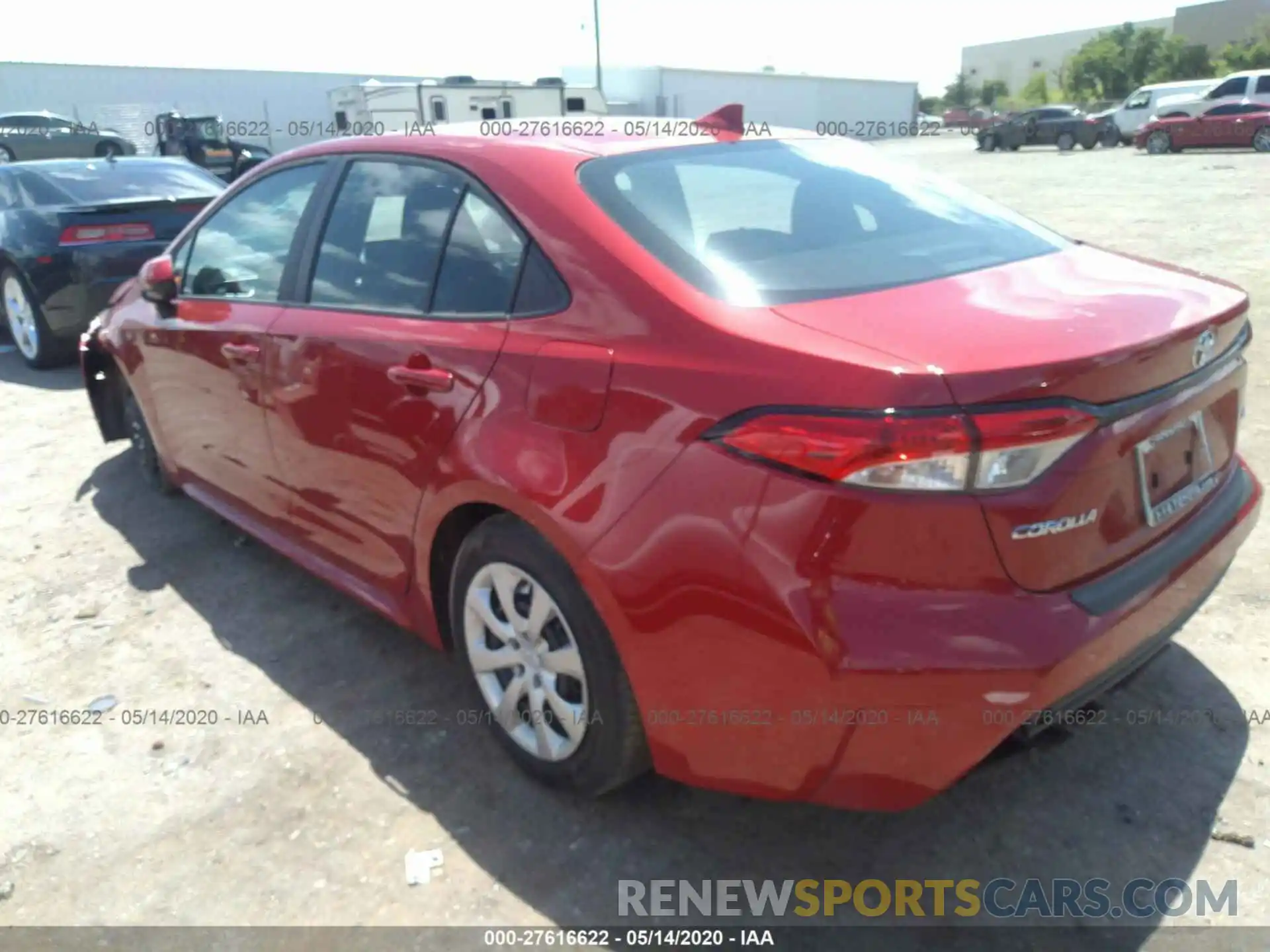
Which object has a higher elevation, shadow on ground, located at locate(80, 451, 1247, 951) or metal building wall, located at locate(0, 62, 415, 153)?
metal building wall, located at locate(0, 62, 415, 153)

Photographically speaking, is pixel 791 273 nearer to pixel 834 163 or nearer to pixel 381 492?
pixel 834 163

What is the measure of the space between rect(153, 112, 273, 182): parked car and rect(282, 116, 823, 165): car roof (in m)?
23.0

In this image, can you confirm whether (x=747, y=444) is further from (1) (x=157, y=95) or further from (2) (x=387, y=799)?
(1) (x=157, y=95)

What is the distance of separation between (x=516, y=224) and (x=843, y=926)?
1.82 meters

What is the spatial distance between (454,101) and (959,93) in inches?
3649

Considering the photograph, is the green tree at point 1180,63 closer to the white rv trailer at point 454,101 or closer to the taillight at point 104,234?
the white rv trailer at point 454,101

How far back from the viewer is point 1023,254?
2.56 meters

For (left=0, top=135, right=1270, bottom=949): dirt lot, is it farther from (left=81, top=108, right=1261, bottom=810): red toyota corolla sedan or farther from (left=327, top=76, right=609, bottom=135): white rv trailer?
(left=327, top=76, right=609, bottom=135): white rv trailer

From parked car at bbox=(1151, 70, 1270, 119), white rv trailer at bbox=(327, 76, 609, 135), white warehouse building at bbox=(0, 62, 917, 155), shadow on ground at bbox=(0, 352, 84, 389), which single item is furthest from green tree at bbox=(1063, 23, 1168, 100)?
shadow on ground at bbox=(0, 352, 84, 389)

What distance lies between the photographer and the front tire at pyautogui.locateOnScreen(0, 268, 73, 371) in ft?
23.6

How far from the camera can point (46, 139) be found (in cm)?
2539

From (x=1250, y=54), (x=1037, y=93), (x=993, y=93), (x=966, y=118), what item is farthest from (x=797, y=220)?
(x=993, y=93)

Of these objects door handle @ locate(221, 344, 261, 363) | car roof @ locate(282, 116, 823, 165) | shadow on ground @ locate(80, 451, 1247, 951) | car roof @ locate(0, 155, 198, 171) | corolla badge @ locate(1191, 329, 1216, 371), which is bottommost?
shadow on ground @ locate(80, 451, 1247, 951)

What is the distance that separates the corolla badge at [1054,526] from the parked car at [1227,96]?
3062 cm
